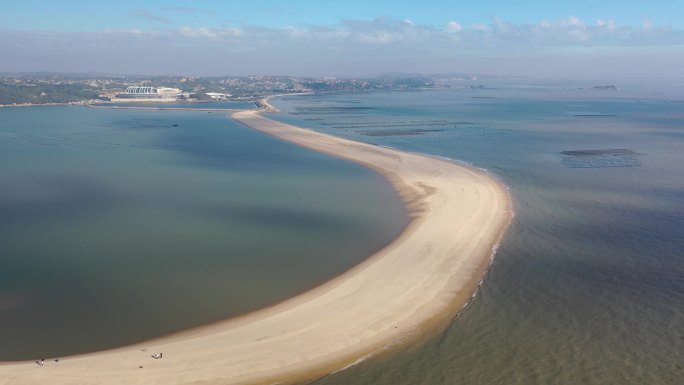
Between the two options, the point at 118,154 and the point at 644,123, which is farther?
the point at 644,123

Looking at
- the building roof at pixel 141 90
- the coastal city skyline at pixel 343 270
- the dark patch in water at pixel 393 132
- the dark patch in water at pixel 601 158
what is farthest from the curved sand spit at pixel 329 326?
the building roof at pixel 141 90

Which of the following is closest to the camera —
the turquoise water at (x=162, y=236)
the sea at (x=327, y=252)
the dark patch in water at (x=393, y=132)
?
the sea at (x=327, y=252)

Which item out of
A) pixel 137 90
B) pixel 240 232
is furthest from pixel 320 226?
pixel 137 90

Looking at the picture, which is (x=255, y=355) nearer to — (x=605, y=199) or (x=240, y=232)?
(x=240, y=232)

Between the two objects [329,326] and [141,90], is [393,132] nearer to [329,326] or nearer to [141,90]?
[329,326]

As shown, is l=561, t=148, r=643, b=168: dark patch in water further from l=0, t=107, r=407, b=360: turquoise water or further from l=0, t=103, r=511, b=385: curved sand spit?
l=0, t=103, r=511, b=385: curved sand spit

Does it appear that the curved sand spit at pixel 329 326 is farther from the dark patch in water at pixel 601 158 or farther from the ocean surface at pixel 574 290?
the dark patch in water at pixel 601 158

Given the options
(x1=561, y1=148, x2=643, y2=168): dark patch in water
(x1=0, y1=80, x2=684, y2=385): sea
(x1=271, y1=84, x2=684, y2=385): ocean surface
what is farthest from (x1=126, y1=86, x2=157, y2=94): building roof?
(x1=561, y1=148, x2=643, y2=168): dark patch in water
